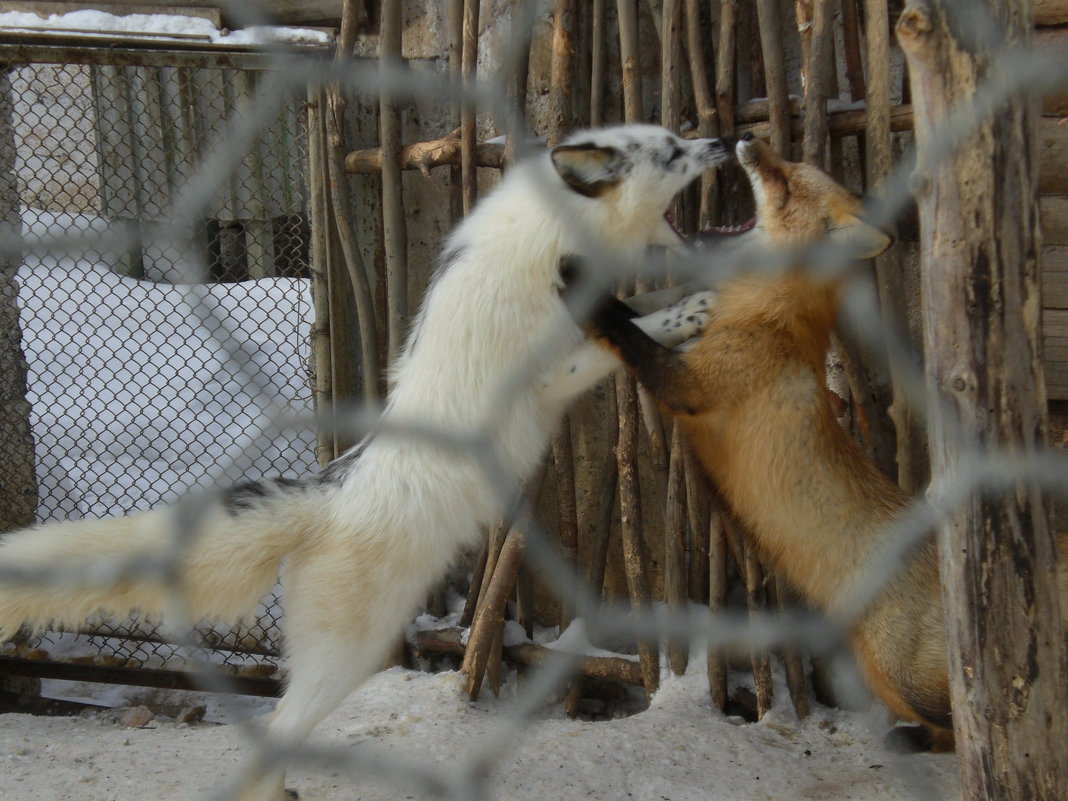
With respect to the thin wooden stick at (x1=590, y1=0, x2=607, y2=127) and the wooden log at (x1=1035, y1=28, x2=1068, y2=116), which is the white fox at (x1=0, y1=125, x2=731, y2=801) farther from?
the wooden log at (x1=1035, y1=28, x2=1068, y2=116)

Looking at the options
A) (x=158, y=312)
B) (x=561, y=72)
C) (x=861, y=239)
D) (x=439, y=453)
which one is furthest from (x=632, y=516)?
(x=158, y=312)

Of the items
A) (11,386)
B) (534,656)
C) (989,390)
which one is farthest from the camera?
(11,386)

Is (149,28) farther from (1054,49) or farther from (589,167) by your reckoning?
(1054,49)

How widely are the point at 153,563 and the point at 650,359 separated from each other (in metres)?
1.32

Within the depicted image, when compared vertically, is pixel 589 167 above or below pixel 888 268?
above

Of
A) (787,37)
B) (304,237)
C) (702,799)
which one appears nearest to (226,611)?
(702,799)

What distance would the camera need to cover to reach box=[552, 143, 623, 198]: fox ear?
100 inches

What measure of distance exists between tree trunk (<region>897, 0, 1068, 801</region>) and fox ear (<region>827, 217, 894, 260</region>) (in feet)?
2.98

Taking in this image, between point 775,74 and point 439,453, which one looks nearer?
point 439,453

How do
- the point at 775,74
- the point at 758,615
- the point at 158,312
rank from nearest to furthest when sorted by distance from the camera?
the point at 775,74
the point at 758,615
the point at 158,312

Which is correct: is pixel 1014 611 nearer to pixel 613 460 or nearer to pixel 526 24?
pixel 526 24

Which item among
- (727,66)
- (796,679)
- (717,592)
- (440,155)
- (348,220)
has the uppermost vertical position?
(727,66)

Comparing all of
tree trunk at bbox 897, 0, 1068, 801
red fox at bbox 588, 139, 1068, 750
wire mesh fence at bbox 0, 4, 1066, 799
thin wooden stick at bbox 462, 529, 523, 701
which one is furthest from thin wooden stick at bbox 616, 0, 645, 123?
tree trunk at bbox 897, 0, 1068, 801

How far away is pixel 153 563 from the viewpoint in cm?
215
